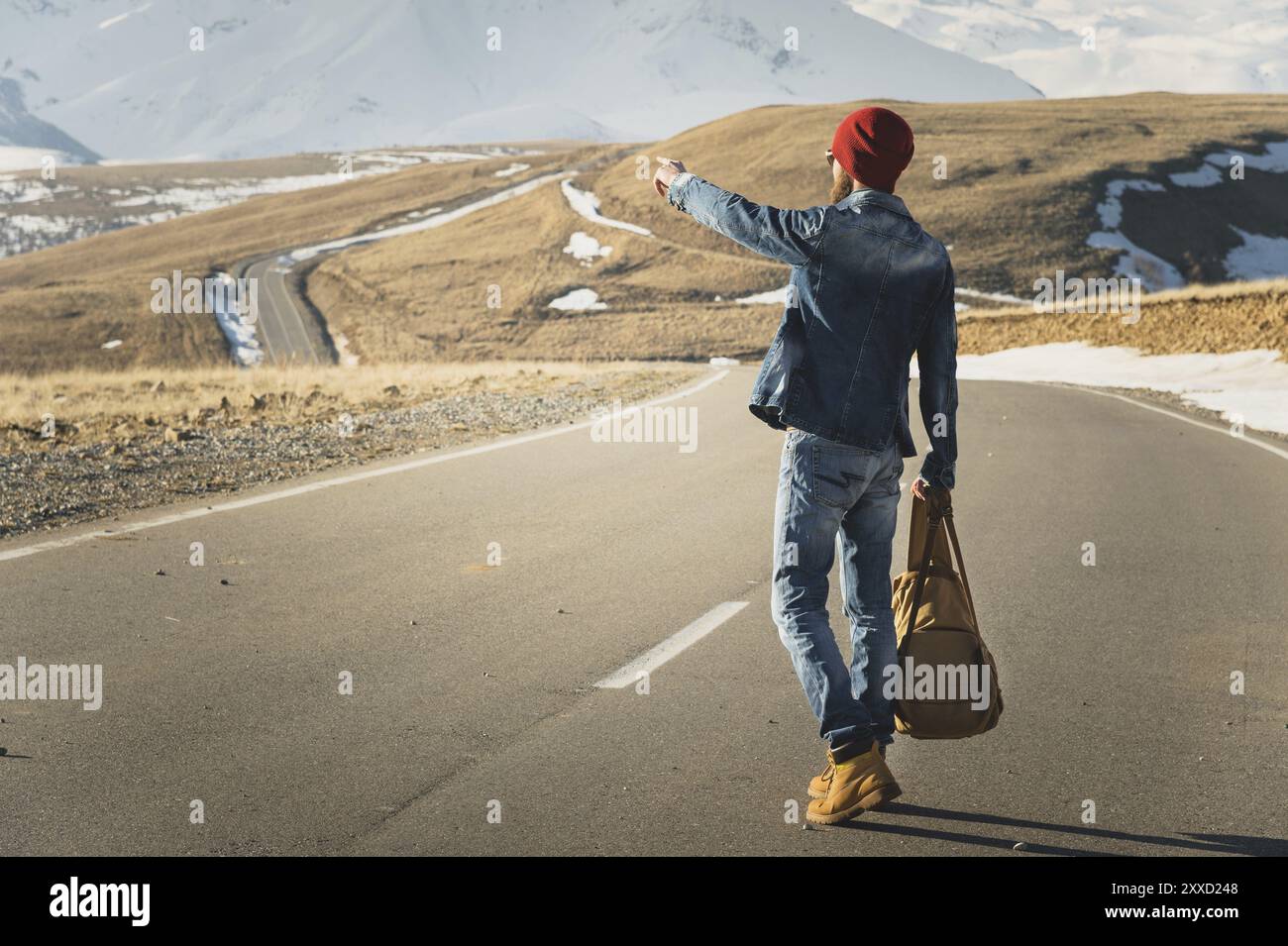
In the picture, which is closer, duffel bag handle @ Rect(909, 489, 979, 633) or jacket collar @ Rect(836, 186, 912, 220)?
jacket collar @ Rect(836, 186, 912, 220)

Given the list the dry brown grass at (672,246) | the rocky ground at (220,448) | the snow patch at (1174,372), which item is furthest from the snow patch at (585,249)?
the rocky ground at (220,448)

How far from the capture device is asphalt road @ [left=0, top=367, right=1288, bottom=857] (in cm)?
439

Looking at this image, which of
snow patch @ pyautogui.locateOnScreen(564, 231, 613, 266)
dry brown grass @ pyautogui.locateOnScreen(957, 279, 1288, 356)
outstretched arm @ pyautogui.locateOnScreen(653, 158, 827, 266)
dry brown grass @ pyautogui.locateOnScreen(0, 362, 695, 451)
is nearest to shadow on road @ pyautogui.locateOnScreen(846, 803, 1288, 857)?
outstretched arm @ pyautogui.locateOnScreen(653, 158, 827, 266)

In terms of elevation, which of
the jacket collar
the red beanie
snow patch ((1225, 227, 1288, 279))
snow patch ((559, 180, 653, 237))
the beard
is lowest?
the jacket collar

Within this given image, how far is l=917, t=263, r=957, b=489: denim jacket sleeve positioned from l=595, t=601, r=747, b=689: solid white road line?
191cm

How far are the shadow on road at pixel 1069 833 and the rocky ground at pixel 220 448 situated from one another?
7036 mm

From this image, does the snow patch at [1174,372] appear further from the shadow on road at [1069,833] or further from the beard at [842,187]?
the beard at [842,187]

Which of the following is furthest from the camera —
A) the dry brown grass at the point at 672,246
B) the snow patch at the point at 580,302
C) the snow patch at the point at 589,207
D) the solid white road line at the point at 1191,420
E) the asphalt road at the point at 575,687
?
the snow patch at the point at 589,207

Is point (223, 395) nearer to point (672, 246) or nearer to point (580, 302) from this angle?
point (580, 302)

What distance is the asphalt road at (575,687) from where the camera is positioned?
439cm

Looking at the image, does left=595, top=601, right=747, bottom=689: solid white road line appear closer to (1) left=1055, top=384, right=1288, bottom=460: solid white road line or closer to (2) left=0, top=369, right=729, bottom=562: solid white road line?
(2) left=0, top=369, right=729, bottom=562: solid white road line

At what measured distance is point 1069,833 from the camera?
14.3 feet

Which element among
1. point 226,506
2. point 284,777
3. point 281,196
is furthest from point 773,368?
point 281,196
